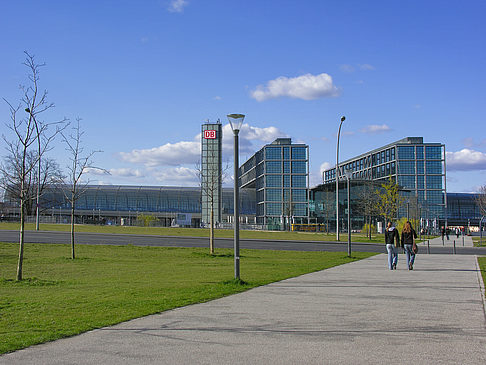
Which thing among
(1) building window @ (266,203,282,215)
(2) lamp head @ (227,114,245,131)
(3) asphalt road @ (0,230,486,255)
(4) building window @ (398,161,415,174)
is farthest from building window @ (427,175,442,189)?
(2) lamp head @ (227,114,245,131)

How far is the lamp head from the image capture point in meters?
14.1

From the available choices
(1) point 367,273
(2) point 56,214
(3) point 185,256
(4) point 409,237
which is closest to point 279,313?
(1) point 367,273

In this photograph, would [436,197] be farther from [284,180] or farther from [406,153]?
[284,180]

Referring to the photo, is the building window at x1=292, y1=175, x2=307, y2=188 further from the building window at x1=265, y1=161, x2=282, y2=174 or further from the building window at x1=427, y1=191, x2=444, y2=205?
the building window at x1=427, y1=191, x2=444, y2=205

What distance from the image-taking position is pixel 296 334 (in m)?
7.02

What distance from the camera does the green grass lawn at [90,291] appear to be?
752 centimetres

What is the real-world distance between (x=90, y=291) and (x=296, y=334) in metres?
6.15

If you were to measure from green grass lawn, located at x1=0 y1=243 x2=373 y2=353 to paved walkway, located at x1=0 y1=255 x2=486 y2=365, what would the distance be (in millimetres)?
495

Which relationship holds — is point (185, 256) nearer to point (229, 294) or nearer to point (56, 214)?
point (229, 294)

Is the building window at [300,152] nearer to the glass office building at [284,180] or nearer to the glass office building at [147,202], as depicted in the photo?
the glass office building at [284,180]

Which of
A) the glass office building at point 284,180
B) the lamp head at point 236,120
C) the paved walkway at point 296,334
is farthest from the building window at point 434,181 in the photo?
the paved walkway at point 296,334

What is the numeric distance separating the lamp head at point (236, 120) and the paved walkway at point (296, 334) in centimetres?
485

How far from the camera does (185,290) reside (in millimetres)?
11438

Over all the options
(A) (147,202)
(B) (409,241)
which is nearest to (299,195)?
(A) (147,202)
